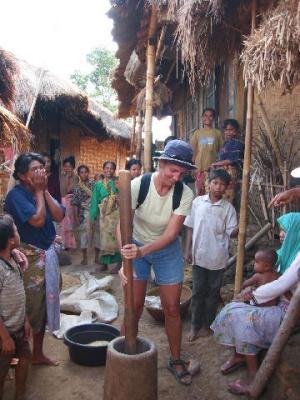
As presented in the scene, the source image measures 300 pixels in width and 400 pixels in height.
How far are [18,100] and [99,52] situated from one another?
814 inches

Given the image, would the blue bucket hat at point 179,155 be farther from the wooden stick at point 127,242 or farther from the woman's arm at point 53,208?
the woman's arm at point 53,208

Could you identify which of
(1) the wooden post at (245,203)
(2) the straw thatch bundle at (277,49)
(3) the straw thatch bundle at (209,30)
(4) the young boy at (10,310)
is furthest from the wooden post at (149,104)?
(4) the young boy at (10,310)

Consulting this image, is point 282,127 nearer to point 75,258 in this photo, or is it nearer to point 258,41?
point 258,41

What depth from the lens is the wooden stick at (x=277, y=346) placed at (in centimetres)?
238

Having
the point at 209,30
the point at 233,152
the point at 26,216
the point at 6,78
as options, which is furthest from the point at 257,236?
the point at 6,78

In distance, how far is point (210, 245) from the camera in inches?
144

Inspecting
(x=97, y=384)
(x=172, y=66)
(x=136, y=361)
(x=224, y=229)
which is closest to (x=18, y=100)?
(x=172, y=66)

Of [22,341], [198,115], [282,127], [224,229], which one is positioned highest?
[198,115]

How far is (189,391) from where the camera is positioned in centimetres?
298

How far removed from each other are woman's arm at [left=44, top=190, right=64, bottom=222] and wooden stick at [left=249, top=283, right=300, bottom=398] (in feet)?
6.14

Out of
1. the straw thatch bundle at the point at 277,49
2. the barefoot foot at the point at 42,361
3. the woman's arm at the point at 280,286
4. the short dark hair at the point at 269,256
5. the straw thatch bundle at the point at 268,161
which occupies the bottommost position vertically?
the barefoot foot at the point at 42,361

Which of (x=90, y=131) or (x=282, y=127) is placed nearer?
(x=282, y=127)

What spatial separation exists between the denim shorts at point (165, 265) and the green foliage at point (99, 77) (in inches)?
994

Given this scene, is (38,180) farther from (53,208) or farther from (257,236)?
(257,236)
